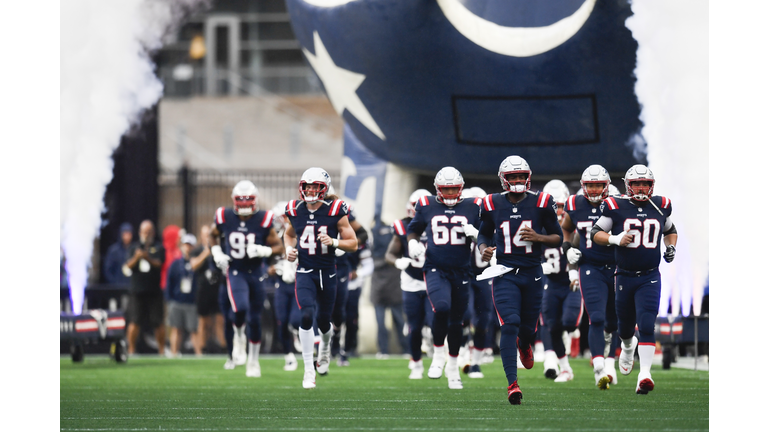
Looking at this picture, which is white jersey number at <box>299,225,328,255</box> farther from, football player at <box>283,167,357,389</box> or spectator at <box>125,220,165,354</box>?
spectator at <box>125,220,165,354</box>

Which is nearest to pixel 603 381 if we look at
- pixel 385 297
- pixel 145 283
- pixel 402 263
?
pixel 402 263

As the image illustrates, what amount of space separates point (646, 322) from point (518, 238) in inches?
53.8

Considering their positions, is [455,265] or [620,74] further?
[620,74]

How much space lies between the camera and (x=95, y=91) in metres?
14.6

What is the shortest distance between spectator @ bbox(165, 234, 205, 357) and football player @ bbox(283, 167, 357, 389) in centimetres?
623

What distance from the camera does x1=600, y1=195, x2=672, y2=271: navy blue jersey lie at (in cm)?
892

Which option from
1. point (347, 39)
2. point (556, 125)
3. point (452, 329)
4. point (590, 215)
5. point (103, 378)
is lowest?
point (103, 378)

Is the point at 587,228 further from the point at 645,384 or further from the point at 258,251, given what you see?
the point at 258,251

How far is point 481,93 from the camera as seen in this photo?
12906 millimetres

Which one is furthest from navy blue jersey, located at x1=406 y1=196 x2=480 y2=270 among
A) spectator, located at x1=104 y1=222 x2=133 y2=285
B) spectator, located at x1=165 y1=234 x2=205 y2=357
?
spectator, located at x1=104 y1=222 x2=133 y2=285

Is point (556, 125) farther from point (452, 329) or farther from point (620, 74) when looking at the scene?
point (452, 329)

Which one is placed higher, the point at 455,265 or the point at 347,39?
the point at 347,39

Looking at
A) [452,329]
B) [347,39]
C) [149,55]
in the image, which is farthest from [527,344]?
[149,55]

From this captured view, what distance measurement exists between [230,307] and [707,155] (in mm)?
5405
